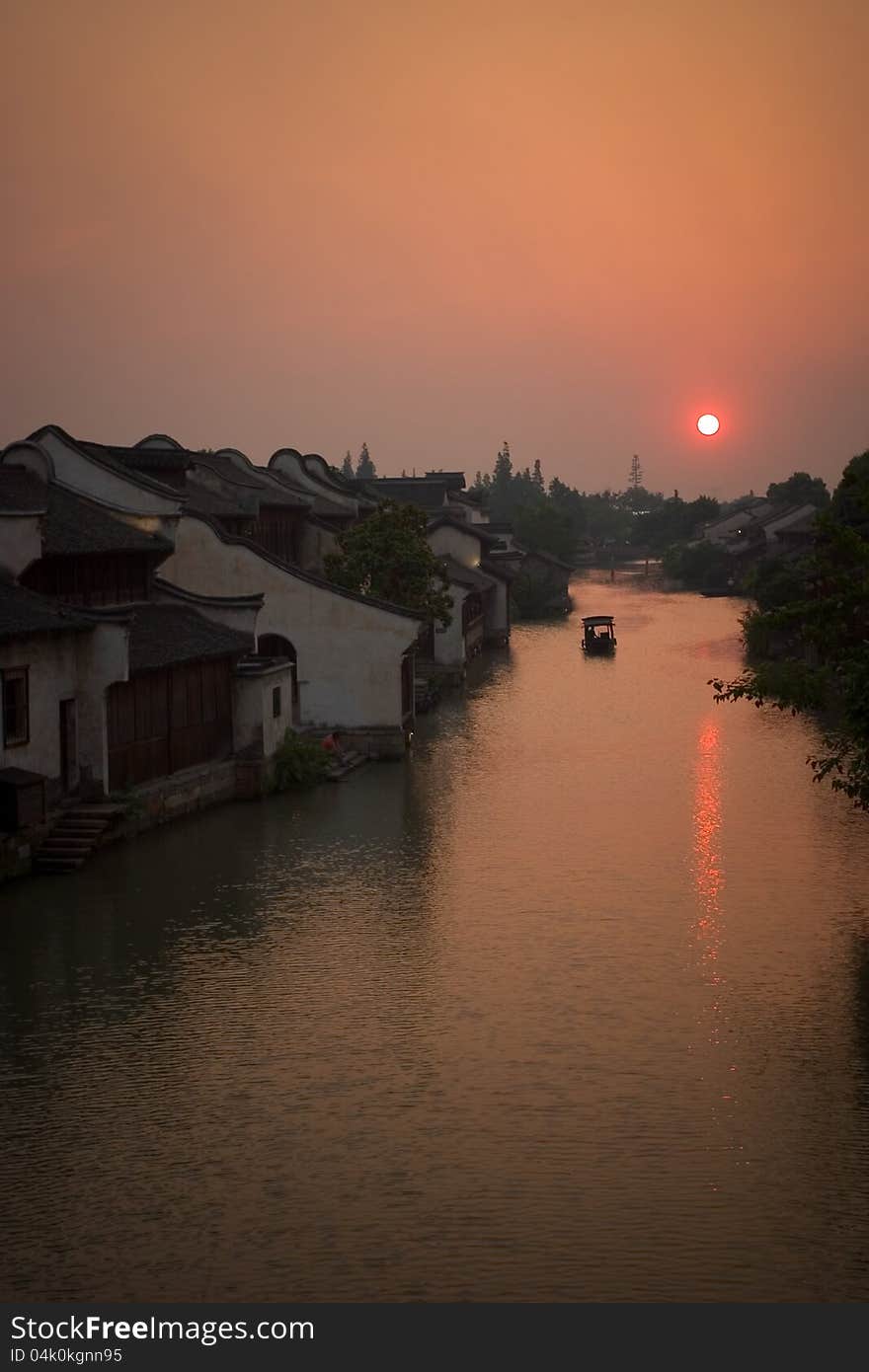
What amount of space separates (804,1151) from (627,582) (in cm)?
13315

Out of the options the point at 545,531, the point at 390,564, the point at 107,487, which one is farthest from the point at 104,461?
the point at 545,531

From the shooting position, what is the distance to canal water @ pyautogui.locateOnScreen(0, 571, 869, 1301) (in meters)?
13.9

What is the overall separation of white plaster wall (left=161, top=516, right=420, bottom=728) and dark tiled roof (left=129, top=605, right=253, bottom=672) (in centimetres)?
461

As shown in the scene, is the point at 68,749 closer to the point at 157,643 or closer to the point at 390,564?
the point at 157,643

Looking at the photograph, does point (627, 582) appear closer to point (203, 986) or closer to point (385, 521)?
point (385, 521)

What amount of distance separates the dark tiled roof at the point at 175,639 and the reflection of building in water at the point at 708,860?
11.2m

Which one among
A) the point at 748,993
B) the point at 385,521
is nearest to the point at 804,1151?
the point at 748,993

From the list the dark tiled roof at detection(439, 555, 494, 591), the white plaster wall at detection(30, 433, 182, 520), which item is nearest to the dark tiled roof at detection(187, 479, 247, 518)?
the white plaster wall at detection(30, 433, 182, 520)

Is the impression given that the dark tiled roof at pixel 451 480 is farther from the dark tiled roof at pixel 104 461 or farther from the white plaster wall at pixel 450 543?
the dark tiled roof at pixel 104 461

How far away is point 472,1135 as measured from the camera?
16.5 metres

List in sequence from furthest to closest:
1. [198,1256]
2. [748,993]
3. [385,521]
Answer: [385,521] → [748,993] → [198,1256]

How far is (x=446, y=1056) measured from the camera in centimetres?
1894

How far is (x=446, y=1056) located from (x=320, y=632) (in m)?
24.5

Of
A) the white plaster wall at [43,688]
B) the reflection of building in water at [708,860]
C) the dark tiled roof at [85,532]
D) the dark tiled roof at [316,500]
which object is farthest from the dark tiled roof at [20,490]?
the dark tiled roof at [316,500]
